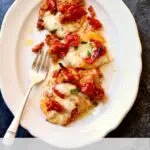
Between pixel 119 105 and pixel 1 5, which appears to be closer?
pixel 119 105

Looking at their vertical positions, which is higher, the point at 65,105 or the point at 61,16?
the point at 61,16

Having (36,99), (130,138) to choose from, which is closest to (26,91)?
(36,99)

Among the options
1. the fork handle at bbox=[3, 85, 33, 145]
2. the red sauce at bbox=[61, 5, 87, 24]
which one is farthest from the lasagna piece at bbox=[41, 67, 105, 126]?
the red sauce at bbox=[61, 5, 87, 24]

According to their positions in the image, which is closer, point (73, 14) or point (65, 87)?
point (65, 87)

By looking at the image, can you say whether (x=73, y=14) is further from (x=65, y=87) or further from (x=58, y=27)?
(x=65, y=87)

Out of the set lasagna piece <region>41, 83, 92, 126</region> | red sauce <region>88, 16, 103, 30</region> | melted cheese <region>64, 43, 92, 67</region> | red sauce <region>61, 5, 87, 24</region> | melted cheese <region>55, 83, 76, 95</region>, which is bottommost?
lasagna piece <region>41, 83, 92, 126</region>

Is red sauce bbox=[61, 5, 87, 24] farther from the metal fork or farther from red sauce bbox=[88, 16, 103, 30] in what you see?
the metal fork

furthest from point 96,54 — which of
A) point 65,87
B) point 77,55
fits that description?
point 65,87

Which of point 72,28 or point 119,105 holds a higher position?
point 72,28

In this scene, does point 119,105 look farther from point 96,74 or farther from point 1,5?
point 1,5

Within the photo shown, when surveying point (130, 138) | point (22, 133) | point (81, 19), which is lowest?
point (130, 138)
